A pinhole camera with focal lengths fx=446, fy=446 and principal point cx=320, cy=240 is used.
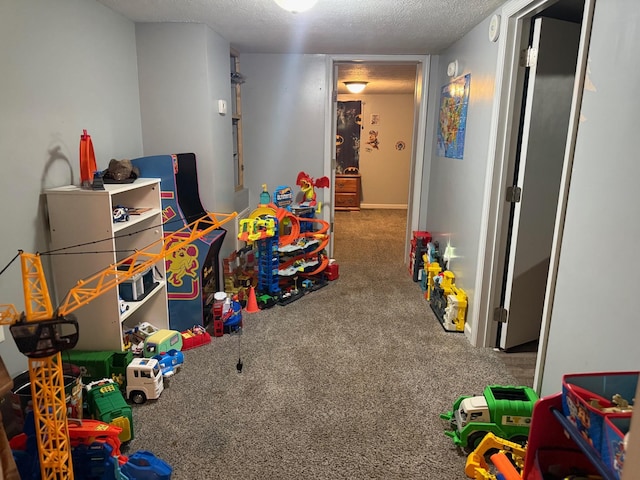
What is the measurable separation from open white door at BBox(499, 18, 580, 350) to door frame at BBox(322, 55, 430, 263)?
189cm

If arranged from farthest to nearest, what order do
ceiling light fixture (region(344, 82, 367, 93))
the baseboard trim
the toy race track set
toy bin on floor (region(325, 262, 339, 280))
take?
the baseboard trim, ceiling light fixture (region(344, 82, 367, 93)), toy bin on floor (region(325, 262, 339, 280)), the toy race track set

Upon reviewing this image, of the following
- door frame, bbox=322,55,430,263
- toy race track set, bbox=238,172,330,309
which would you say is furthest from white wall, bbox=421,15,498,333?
toy race track set, bbox=238,172,330,309

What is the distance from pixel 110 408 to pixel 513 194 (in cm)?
243

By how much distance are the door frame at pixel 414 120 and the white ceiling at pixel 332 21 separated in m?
0.11

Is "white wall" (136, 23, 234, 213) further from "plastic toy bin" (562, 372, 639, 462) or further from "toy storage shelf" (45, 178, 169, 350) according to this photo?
"plastic toy bin" (562, 372, 639, 462)

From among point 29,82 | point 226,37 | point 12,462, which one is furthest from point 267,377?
point 226,37

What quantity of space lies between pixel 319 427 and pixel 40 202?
1730 mm

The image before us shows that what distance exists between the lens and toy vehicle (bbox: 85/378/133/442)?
191cm

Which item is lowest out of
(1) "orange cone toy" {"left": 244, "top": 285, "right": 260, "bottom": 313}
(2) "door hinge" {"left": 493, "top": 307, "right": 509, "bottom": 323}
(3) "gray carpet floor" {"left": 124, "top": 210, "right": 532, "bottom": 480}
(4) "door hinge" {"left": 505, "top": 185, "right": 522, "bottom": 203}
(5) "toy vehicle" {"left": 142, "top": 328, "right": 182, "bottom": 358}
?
(3) "gray carpet floor" {"left": 124, "top": 210, "right": 532, "bottom": 480}

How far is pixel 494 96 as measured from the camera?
8.69 ft

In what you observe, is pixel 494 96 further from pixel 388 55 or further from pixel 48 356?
pixel 48 356

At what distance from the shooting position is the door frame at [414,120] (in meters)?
4.33

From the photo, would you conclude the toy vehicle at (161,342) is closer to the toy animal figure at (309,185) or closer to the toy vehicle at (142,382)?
the toy vehicle at (142,382)

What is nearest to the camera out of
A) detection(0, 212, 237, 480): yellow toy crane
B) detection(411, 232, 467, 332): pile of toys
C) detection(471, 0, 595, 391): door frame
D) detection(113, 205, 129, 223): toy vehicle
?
detection(0, 212, 237, 480): yellow toy crane
